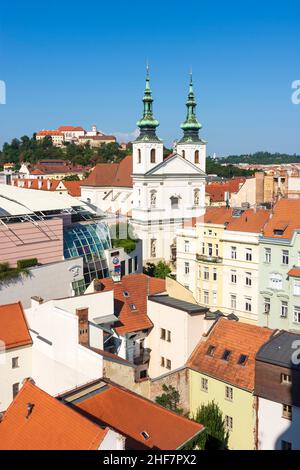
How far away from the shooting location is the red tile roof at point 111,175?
6731cm

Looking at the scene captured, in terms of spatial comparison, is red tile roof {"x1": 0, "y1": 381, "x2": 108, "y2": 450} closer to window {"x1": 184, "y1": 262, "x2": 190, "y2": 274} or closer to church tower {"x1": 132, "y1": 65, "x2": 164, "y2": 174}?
window {"x1": 184, "y1": 262, "x2": 190, "y2": 274}

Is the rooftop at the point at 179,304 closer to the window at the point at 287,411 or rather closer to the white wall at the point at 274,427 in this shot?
the white wall at the point at 274,427

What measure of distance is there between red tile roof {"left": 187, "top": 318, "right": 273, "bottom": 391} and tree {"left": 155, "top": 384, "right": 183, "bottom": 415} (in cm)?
132

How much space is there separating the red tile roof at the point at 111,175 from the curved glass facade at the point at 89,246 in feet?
112

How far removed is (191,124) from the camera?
60.8 m

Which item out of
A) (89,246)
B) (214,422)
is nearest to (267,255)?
(89,246)

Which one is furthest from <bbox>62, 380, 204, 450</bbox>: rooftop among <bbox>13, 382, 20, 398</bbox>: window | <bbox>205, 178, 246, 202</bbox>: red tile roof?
<bbox>205, 178, 246, 202</bbox>: red tile roof

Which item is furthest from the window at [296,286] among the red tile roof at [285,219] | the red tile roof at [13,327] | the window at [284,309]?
the red tile roof at [13,327]

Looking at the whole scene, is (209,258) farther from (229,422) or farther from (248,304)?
(229,422)

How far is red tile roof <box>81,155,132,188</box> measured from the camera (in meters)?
67.3

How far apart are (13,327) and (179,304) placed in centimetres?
709

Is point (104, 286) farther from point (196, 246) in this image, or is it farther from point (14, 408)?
point (196, 246)

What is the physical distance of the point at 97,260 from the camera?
101 ft
